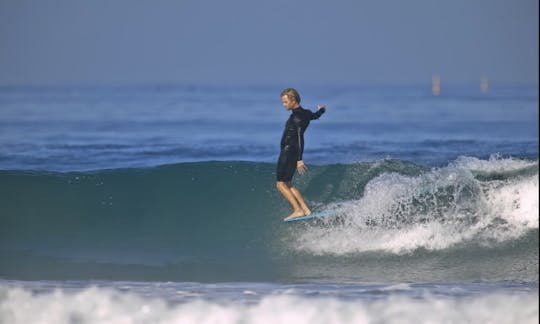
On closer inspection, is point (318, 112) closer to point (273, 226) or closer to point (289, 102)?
point (289, 102)

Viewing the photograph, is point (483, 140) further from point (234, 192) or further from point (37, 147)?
point (234, 192)

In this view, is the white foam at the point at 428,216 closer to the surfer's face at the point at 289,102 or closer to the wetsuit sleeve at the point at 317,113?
the wetsuit sleeve at the point at 317,113

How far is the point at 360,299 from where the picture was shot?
8781 mm

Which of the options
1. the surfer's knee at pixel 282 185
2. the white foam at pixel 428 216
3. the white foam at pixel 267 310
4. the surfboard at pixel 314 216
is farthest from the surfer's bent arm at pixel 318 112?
the white foam at pixel 267 310

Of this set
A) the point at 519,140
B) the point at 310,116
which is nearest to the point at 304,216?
the point at 310,116

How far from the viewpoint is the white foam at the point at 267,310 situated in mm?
8219

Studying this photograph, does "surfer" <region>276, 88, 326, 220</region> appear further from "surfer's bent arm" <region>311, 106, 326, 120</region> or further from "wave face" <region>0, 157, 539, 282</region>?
"wave face" <region>0, 157, 539, 282</region>

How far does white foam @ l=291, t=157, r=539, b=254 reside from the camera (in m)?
11.2

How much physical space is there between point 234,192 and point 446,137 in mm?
14085

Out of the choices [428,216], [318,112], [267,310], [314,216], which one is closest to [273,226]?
[314,216]

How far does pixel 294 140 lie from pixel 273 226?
1.73 meters

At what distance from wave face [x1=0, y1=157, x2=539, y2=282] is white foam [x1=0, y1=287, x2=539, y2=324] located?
4.81 ft

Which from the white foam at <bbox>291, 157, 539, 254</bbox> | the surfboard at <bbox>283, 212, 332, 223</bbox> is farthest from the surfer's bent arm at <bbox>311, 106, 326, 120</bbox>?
the white foam at <bbox>291, 157, 539, 254</bbox>

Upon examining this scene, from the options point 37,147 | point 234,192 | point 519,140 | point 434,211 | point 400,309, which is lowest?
point 400,309
